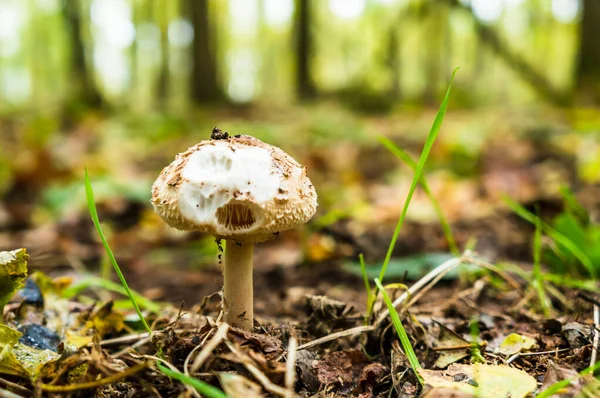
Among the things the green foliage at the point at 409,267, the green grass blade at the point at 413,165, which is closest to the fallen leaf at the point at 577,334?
the green grass blade at the point at 413,165

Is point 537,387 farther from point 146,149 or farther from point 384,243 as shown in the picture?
point 146,149

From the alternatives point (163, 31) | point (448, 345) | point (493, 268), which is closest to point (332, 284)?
point (493, 268)

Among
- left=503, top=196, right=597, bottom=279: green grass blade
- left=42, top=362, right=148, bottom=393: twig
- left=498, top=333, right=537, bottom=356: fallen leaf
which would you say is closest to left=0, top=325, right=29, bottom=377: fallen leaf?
left=42, top=362, right=148, bottom=393: twig

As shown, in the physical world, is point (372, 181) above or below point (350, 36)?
below

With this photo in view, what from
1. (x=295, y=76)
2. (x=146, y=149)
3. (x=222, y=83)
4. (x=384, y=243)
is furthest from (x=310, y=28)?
(x=384, y=243)

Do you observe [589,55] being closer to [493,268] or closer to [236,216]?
[493,268]

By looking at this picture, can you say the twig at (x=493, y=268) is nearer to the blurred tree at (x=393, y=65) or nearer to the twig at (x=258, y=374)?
the twig at (x=258, y=374)
